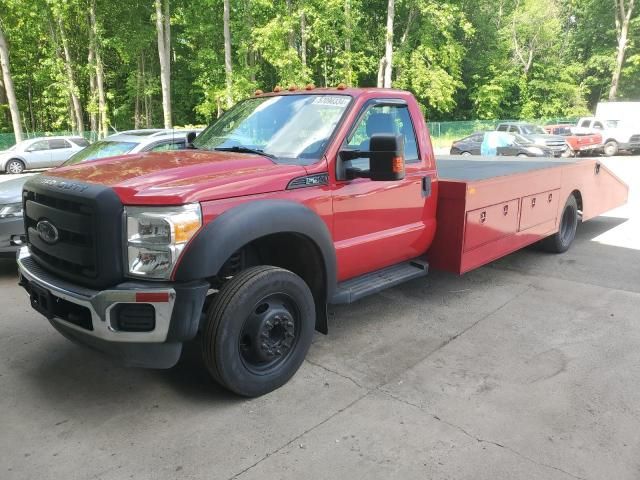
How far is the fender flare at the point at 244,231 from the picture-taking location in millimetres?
3014

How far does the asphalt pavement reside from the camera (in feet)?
9.24

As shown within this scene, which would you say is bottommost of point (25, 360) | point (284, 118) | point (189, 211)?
point (25, 360)

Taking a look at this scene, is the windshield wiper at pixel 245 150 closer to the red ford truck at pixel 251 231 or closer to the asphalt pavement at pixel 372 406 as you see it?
the red ford truck at pixel 251 231

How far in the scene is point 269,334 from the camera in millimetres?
3512

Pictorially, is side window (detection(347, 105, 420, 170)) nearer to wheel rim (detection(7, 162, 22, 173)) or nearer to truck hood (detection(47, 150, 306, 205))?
truck hood (detection(47, 150, 306, 205))

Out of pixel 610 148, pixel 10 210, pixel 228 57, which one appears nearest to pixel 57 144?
pixel 228 57

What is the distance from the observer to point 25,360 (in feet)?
13.3

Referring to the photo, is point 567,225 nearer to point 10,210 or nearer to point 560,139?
point 10,210

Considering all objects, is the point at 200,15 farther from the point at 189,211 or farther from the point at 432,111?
the point at 189,211

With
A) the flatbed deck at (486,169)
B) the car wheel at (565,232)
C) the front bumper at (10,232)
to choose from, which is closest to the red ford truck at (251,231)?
the flatbed deck at (486,169)

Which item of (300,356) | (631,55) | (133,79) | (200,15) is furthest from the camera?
(631,55)

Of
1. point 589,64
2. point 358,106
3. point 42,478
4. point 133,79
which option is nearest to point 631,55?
point 589,64

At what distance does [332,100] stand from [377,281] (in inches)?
60.0

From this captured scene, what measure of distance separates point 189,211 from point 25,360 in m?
2.14
